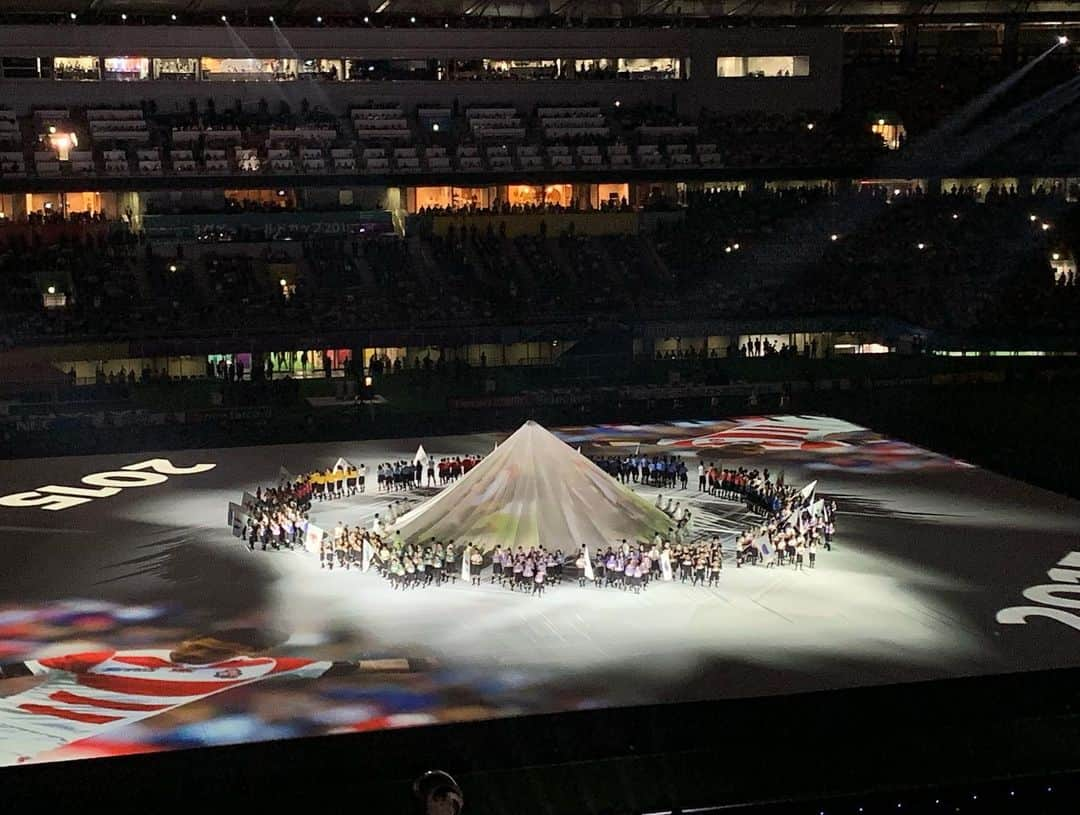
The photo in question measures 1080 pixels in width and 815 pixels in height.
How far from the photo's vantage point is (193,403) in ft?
156

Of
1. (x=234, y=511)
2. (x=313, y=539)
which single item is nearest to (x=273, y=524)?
(x=313, y=539)

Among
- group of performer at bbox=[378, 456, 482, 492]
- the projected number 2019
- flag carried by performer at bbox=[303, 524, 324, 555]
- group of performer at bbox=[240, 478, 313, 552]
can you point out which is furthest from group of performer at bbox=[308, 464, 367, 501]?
the projected number 2019

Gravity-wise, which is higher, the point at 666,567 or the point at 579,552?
the point at 579,552

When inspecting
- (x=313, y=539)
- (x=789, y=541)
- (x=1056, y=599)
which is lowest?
(x=1056, y=599)

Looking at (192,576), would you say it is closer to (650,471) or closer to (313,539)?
(313,539)

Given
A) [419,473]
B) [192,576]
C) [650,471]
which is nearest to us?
[192,576]

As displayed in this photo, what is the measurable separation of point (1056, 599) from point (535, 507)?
10283 millimetres

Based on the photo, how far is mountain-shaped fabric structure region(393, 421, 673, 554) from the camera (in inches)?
1230

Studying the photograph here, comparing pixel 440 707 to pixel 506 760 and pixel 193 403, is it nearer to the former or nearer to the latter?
pixel 506 760

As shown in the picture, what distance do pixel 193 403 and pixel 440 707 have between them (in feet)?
87.9

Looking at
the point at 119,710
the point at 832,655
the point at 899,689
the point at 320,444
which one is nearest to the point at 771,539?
the point at 832,655

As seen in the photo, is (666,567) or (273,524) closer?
(666,567)

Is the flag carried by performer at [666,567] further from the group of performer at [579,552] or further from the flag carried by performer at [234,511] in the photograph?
the flag carried by performer at [234,511]

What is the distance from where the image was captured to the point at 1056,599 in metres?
28.1
